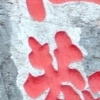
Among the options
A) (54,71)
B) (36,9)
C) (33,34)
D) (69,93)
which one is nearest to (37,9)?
(36,9)

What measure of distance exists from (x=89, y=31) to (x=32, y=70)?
1.00 feet

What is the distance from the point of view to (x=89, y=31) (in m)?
1.88

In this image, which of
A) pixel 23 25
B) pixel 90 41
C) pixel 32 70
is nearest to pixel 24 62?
pixel 32 70

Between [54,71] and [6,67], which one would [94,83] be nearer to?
[54,71]

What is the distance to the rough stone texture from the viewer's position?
1.83 m

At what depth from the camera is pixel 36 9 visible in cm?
187

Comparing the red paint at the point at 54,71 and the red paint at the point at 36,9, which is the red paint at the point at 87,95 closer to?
the red paint at the point at 54,71

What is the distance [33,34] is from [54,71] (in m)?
0.19

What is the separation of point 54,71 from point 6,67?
210mm

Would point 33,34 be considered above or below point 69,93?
above

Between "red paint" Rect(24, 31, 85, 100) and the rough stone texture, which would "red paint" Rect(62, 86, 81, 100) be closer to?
"red paint" Rect(24, 31, 85, 100)

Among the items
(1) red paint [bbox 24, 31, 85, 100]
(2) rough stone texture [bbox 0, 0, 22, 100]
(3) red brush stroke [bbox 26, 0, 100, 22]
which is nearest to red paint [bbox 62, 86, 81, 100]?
(1) red paint [bbox 24, 31, 85, 100]

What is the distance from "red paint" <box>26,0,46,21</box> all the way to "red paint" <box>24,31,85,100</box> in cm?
10

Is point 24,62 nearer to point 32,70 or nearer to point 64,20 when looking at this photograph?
A: point 32,70
